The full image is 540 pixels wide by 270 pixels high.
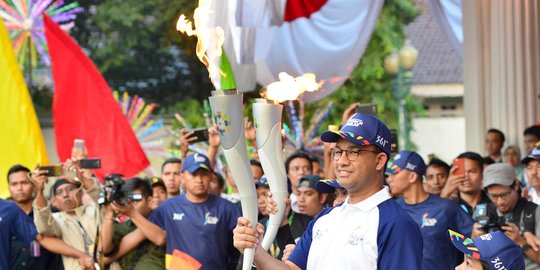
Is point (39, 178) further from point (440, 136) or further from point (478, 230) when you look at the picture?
point (440, 136)

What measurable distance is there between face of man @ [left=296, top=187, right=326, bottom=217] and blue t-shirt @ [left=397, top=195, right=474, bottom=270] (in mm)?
771

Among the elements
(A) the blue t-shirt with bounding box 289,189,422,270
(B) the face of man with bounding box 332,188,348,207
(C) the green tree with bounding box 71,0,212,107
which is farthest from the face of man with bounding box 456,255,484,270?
(C) the green tree with bounding box 71,0,212,107

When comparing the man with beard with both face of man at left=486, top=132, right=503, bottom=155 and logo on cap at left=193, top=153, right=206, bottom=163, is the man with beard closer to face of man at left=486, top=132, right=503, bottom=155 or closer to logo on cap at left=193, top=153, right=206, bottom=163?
logo on cap at left=193, top=153, right=206, bottom=163

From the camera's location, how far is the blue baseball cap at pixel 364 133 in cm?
518

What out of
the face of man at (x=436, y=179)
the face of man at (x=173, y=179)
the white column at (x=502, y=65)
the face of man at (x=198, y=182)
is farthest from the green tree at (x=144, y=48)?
the face of man at (x=198, y=182)

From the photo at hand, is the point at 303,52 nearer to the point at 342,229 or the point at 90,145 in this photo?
the point at 90,145

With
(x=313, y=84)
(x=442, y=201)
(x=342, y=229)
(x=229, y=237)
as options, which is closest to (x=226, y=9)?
(x=229, y=237)

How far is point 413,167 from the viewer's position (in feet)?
27.7

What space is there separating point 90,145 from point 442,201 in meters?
5.86

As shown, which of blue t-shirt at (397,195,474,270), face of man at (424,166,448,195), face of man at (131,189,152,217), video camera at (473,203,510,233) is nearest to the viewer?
video camera at (473,203,510,233)

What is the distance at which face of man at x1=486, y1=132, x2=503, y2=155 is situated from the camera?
40.0 ft

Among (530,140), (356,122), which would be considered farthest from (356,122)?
(530,140)

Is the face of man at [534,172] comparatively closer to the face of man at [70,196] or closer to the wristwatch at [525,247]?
the wristwatch at [525,247]

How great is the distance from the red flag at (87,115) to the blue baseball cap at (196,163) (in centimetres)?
369
